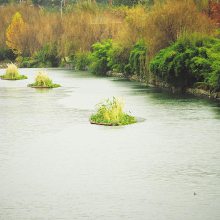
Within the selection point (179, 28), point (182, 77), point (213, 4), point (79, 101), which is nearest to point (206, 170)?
point (79, 101)

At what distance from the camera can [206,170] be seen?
21922mm

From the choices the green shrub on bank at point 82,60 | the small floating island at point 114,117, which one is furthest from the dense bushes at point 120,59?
the small floating island at point 114,117

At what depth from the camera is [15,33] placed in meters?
123

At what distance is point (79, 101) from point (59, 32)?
71.4m

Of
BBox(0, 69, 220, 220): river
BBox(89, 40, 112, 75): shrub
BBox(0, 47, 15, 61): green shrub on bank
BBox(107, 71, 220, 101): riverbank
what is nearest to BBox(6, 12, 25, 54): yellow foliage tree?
BBox(0, 47, 15, 61): green shrub on bank

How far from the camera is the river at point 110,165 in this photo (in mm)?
17594

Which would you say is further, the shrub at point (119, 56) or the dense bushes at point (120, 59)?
the shrub at point (119, 56)

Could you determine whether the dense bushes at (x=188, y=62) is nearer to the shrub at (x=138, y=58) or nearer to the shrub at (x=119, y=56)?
the shrub at (x=138, y=58)

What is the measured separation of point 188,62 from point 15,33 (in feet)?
253

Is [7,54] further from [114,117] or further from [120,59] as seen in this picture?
[114,117]

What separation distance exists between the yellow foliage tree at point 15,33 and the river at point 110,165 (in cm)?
8080

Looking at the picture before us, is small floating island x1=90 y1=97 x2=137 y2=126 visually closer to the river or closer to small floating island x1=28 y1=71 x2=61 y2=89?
the river

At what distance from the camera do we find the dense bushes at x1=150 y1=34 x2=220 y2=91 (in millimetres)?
46688

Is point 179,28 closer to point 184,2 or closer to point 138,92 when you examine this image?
point 184,2
